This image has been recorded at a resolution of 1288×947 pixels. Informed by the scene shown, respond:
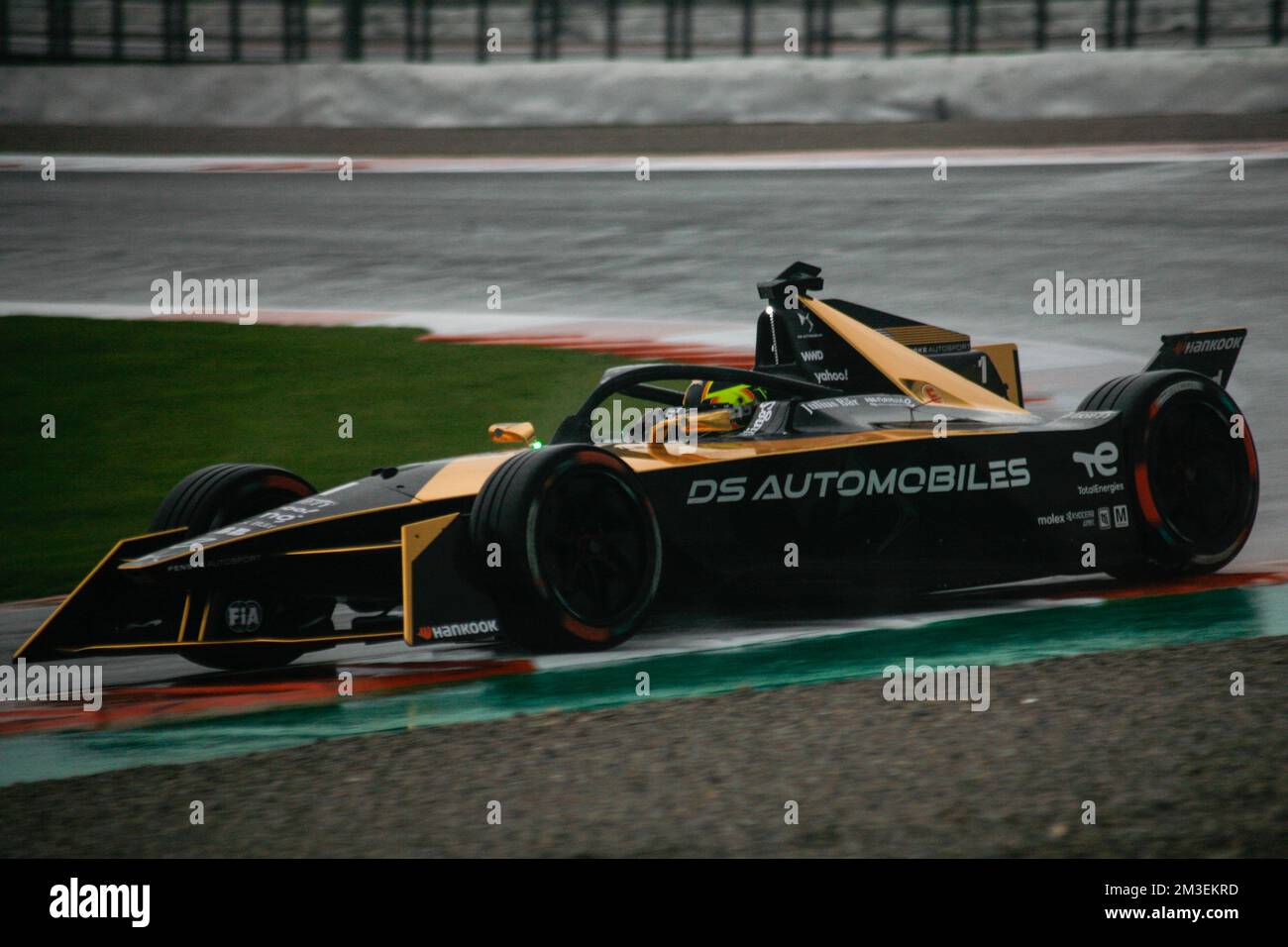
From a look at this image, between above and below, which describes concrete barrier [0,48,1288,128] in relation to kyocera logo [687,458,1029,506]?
above

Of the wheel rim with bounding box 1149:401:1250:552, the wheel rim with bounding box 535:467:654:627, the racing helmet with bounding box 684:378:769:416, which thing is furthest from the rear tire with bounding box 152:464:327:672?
the wheel rim with bounding box 1149:401:1250:552

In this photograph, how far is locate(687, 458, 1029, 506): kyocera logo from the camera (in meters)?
7.86

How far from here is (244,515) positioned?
8086 millimetres

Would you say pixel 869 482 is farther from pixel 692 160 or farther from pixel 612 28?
pixel 612 28

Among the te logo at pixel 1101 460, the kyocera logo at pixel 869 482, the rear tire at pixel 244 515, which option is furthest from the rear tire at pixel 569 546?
the te logo at pixel 1101 460

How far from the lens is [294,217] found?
68.5 feet

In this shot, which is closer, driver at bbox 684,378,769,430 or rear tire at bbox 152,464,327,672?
rear tire at bbox 152,464,327,672

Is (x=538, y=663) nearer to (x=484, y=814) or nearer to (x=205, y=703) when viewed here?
(x=205, y=703)

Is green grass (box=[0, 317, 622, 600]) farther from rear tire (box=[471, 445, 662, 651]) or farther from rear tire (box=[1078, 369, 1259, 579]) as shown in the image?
rear tire (box=[1078, 369, 1259, 579])

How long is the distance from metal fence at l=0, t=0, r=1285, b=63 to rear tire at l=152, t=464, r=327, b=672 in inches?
672

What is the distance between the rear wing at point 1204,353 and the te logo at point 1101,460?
0.73 m

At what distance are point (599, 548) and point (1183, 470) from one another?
9.67 ft
